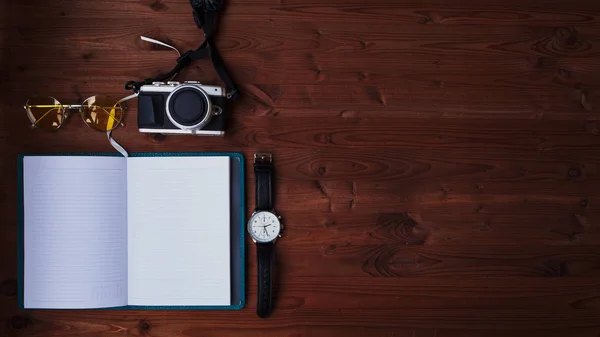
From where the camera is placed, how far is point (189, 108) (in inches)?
46.5

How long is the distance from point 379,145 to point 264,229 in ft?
1.30

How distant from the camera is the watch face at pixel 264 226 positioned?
1274 millimetres

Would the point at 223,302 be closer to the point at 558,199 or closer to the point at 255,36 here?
the point at 255,36

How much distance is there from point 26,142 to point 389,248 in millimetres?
1049

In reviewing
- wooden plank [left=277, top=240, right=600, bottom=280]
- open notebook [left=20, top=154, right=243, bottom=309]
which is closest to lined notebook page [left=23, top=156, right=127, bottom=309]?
open notebook [left=20, top=154, right=243, bottom=309]

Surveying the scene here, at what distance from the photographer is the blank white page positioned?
1270mm

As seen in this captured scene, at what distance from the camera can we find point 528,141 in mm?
1332

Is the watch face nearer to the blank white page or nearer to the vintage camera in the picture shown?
the blank white page

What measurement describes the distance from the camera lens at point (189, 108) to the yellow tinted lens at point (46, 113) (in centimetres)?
34

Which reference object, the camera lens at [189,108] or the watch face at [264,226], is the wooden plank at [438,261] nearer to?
the watch face at [264,226]

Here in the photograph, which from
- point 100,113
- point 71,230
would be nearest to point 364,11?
point 100,113

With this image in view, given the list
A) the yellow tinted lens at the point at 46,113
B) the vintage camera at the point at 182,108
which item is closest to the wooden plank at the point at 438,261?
the vintage camera at the point at 182,108

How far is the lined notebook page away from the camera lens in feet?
0.74

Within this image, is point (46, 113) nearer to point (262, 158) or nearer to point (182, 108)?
point (182, 108)
